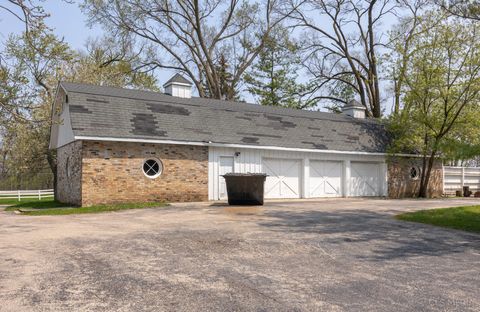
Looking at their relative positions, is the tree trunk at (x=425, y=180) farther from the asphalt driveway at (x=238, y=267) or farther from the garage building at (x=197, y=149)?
the asphalt driveway at (x=238, y=267)

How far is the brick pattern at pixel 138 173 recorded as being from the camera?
52.6 feet

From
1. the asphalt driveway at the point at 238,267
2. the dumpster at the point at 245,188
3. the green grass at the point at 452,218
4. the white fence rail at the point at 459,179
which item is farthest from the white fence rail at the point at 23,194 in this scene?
the white fence rail at the point at 459,179

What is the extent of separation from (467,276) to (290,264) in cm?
237

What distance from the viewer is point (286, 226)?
32.8ft

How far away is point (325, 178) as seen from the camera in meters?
22.0

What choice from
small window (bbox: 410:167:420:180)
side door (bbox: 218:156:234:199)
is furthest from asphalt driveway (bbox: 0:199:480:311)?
small window (bbox: 410:167:420:180)

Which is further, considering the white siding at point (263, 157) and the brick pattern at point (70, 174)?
the white siding at point (263, 157)

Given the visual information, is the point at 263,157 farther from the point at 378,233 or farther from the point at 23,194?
the point at 23,194

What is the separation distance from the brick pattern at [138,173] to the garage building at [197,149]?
0.04m

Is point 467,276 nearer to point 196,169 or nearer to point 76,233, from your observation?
point 76,233

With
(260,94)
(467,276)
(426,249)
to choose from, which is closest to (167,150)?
(426,249)

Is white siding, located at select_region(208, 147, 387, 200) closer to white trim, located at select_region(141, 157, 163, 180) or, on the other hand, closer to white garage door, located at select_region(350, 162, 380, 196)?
white garage door, located at select_region(350, 162, 380, 196)

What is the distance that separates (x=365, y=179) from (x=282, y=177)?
5609mm

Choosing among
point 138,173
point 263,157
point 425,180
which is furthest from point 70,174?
point 425,180
